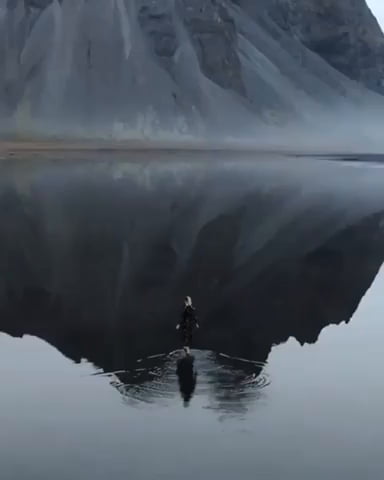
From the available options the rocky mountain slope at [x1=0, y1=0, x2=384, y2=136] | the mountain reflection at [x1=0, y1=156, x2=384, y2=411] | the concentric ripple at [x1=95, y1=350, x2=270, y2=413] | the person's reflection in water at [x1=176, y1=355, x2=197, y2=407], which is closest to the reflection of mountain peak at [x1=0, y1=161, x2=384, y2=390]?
the mountain reflection at [x1=0, y1=156, x2=384, y2=411]

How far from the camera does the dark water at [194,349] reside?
13328 mm

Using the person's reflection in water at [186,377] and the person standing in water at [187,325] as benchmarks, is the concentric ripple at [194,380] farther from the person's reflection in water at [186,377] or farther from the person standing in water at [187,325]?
the person standing in water at [187,325]

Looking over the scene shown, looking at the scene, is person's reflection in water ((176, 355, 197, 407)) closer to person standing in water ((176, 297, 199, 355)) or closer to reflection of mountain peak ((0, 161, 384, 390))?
person standing in water ((176, 297, 199, 355))

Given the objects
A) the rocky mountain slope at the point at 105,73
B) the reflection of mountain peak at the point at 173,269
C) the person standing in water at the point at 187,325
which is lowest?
the rocky mountain slope at the point at 105,73

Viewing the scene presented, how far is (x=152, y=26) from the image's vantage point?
188m

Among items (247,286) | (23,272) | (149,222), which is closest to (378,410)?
(247,286)

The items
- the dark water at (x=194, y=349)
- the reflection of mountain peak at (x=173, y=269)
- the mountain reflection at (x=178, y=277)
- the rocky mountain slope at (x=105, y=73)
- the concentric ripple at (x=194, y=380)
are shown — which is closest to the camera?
the dark water at (x=194, y=349)

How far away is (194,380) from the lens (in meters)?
16.9

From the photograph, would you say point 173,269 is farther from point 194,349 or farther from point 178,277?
point 194,349

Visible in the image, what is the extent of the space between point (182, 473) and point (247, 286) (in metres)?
16.4

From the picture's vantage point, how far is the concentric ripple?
15.8m

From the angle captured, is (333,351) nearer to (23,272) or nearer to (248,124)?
(23,272)

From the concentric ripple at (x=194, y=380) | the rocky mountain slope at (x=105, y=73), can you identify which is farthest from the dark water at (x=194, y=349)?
the rocky mountain slope at (x=105, y=73)

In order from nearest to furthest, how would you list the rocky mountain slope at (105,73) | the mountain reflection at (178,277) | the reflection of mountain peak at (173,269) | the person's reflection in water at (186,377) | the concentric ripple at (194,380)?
1. the concentric ripple at (194,380)
2. the person's reflection in water at (186,377)
3. the mountain reflection at (178,277)
4. the reflection of mountain peak at (173,269)
5. the rocky mountain slope at (105,73)
